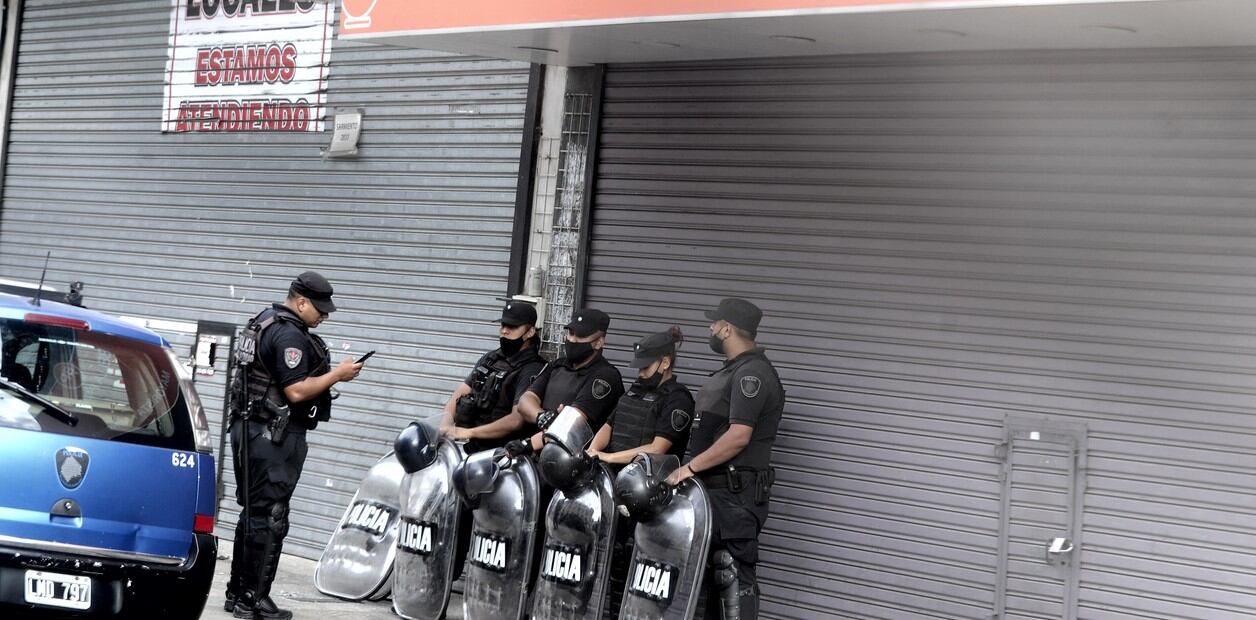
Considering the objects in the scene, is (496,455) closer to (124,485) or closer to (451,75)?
(124,485)

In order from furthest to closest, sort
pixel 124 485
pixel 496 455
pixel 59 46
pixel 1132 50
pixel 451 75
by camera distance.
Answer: pixel 59 46 < pixel 451 75 < pixel 496 455 < pixel 1132 50 < pixel 124 485

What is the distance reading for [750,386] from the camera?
765cm

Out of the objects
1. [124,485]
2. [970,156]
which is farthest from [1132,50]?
[124,485]

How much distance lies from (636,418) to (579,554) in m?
0.88

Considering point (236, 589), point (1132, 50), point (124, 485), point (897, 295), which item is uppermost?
point (1132, 50)

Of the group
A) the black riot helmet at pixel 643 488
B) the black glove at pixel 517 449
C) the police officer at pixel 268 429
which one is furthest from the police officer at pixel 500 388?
the black riot helmet at pixel 643 488

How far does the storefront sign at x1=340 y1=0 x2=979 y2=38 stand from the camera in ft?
22.9

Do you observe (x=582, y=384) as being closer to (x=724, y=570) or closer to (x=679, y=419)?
(x=679, y=419)

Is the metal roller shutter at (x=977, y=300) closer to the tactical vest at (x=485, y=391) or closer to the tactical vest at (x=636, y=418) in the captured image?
the tactical vest at (x=636, y=418)

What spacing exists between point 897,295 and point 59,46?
10082 mm

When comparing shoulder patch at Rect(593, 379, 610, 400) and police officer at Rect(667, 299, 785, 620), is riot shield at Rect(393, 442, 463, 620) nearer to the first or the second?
shoulder patch at Rect(593, 379, 610, 400)

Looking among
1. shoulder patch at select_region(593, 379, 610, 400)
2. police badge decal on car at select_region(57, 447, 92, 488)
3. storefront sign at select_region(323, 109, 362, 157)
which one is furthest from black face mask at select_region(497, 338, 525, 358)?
police badge decal on car at select_region(57, 447, 92, 488)

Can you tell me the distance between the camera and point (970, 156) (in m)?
7.76

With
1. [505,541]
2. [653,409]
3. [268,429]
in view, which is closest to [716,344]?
[653,409]
